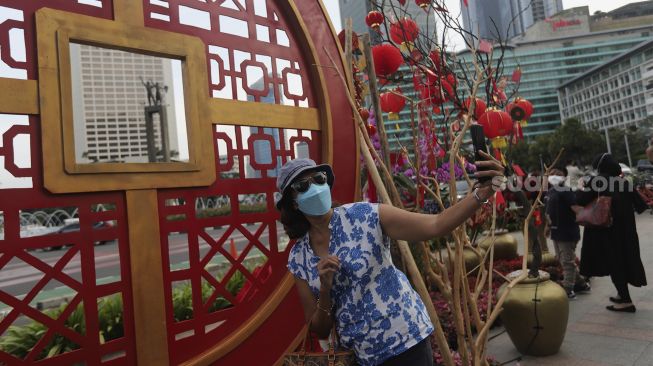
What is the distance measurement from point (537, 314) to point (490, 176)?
2.40 metres

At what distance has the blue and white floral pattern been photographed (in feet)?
4.66

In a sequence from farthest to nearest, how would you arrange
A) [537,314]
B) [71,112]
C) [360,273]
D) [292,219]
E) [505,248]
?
[505,248]
[537,314]
[71,112]
[292,219]
[360,273]

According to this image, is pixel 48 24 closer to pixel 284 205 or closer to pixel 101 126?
pixel 284 205

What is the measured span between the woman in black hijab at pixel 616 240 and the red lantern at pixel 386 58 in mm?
2531

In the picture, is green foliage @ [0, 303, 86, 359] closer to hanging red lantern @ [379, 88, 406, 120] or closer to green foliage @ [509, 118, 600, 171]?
hanging red lantern @ [379, 88, 406, 120]

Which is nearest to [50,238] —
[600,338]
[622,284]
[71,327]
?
[71,327]

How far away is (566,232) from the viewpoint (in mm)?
4828

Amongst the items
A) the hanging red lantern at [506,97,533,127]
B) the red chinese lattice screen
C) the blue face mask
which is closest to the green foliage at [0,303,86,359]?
the red chinese lattice screen

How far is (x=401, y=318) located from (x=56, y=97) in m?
1.48

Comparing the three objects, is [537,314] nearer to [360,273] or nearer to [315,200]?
[360,273]

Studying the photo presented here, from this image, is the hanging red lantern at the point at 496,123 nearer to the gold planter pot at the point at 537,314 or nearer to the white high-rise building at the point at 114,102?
the gold planter pot at the point at 537,314

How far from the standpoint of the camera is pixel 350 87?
259cm

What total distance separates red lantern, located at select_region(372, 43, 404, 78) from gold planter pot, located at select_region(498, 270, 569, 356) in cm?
171

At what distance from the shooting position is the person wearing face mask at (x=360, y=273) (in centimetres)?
142
